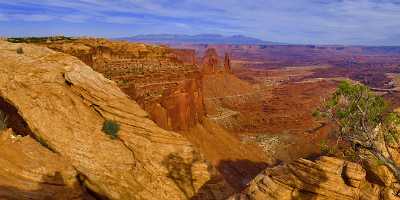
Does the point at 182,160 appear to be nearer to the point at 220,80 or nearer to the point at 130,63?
the point at 130,63

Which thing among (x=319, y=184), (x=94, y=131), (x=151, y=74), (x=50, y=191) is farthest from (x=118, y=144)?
(x=151, y=74)

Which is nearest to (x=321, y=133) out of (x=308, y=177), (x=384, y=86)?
(x=308, y=177)

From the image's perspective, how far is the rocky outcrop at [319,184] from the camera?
24312mm

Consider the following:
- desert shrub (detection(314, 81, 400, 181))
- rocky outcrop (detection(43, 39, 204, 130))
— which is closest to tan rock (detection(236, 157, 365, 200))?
desert shrub (detection(314, 81, 400, 181))

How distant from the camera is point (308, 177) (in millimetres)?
25188

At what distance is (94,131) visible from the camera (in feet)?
104

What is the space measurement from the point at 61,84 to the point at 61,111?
196cm

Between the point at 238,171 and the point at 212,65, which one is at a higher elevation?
the point at 212,65

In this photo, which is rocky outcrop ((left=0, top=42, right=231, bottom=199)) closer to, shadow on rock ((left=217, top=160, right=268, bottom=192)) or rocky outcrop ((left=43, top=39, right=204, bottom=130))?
rocky outcrop ((left=43, top=39, right=204, bottom=130))

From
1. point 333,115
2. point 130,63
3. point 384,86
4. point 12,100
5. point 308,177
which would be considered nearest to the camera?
point 333,115

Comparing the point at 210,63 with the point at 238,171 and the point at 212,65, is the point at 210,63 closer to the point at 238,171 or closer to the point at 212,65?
the point at 212,65

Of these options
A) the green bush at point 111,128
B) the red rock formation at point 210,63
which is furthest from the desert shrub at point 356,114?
the red rock formation at point 210,63

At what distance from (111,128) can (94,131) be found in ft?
3.93

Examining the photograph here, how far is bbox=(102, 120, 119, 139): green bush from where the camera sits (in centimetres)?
3189
